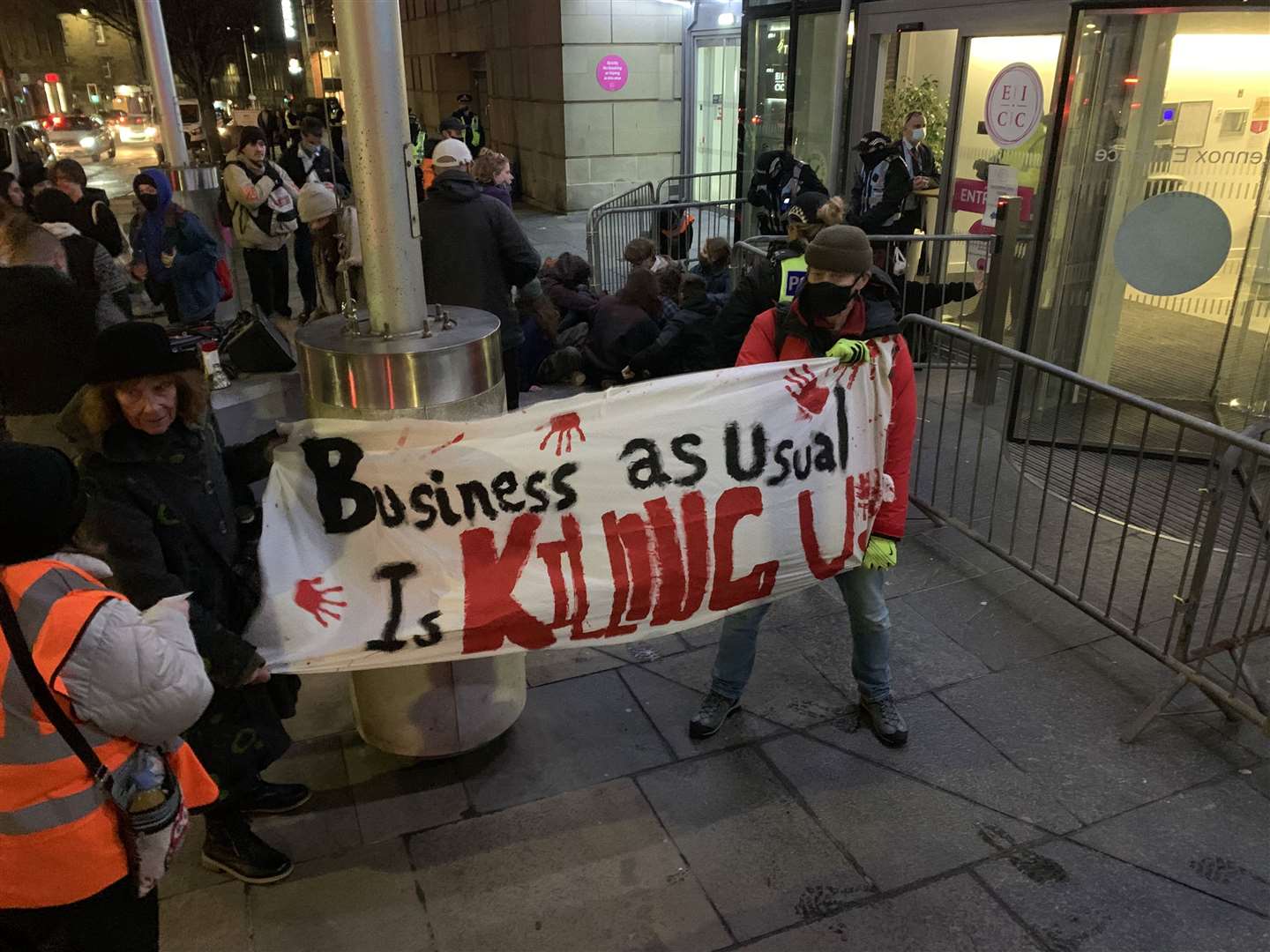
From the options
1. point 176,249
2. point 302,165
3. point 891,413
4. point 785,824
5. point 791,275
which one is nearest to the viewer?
point 785,824

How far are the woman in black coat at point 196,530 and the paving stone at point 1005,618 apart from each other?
3.09m

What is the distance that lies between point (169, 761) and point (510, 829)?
1385 mm

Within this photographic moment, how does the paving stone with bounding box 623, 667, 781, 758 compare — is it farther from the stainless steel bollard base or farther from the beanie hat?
the beanie hat

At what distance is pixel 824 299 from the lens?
144 inches

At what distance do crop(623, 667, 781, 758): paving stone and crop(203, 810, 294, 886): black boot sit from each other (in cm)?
154

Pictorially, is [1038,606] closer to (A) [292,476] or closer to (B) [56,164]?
(A) [292,476]

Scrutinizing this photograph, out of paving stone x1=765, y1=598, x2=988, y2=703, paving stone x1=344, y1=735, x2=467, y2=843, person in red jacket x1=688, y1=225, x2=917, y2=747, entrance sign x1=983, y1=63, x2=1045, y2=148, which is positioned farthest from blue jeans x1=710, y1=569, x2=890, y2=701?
entrance sign x1=983, y1=63, x2=1045, y2=148

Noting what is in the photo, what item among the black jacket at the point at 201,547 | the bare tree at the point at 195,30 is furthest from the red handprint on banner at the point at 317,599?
the bare tree at the point at 195,30

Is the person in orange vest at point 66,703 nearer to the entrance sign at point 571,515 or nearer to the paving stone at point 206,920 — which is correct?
the paving stone at point 206,920

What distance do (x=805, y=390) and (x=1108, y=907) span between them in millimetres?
2028

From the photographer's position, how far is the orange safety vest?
2.04m

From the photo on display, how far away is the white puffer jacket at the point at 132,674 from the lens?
207cm

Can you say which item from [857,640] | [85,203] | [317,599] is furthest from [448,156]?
[85,203]

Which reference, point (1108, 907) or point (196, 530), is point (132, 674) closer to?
point (196, 530)
